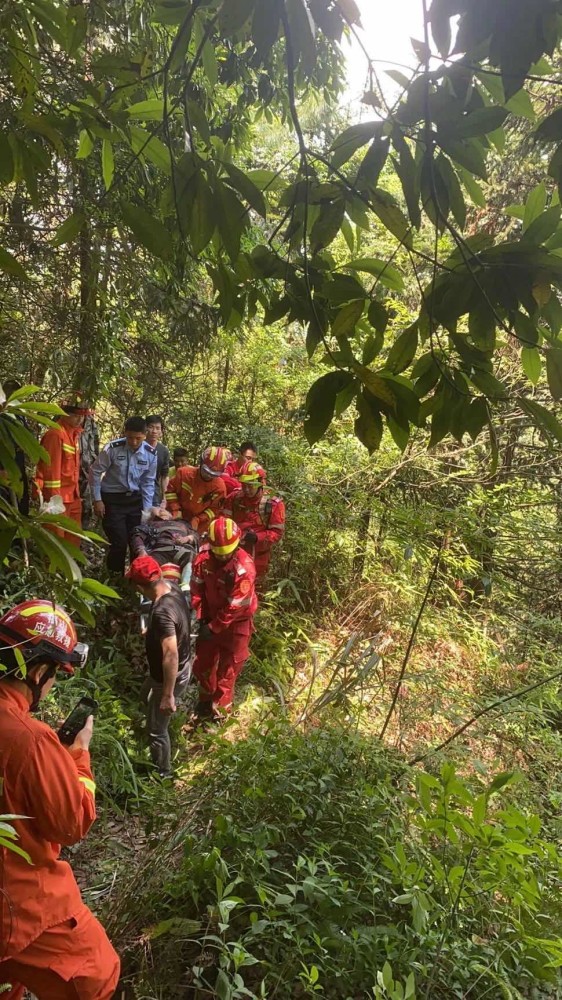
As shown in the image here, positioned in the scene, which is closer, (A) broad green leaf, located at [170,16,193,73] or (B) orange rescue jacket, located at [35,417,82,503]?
(A) broad green leaf, located at [170,16,193,73]

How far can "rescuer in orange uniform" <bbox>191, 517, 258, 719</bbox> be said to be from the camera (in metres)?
4.89

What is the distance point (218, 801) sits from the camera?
2807 millimetres

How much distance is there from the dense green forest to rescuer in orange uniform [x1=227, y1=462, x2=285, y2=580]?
0.78 m

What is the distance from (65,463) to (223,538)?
180 cm

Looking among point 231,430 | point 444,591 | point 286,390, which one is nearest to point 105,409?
point 231,430

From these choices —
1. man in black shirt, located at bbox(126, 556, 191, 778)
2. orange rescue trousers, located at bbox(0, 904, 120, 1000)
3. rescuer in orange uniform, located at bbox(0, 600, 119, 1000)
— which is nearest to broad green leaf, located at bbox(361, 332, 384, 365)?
rescuer in orange uniform, located at bbox(0, 600, 119, 1000)

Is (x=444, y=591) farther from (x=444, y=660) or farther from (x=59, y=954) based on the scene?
(x=59, y=954)

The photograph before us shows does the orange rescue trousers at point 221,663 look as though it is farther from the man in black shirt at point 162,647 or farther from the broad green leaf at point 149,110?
the broad green leaf at point 149,110

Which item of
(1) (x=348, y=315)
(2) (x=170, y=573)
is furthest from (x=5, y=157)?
(2) (x=170, y=573)

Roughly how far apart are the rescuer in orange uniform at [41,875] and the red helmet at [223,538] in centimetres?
270

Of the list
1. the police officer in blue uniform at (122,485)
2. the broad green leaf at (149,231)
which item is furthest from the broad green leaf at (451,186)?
the police officer in blue uniform at (122,485)

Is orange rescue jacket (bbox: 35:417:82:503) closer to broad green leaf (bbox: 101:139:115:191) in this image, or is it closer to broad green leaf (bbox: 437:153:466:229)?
broad green leaf (bbox: 101:139:115:191)

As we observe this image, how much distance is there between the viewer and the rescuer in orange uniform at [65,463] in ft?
16.8

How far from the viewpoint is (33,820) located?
6.49 ft
